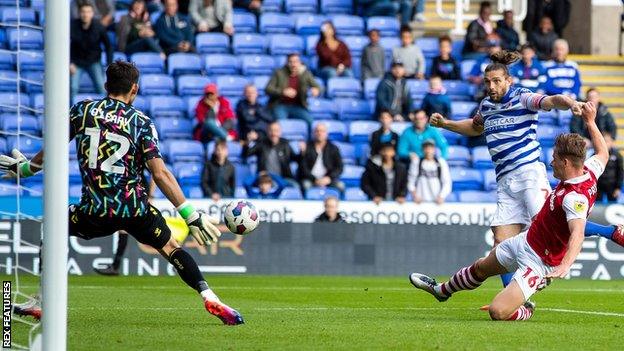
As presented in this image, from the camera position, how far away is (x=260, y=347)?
26.3 feet

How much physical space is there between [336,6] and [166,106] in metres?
4.54

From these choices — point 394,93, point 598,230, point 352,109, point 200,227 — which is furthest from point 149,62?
point 200,227

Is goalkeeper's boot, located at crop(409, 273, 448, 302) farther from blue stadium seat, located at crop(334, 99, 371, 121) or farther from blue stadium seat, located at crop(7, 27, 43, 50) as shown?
blue stadium seat, located at crop(7, 27, 43, 50)

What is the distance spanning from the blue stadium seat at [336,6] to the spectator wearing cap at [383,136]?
4436 millimetres

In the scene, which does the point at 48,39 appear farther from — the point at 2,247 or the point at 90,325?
the point at 2,247

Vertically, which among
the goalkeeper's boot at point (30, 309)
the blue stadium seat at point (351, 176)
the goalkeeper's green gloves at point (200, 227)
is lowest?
the blue stadium seat at point (351, 176)

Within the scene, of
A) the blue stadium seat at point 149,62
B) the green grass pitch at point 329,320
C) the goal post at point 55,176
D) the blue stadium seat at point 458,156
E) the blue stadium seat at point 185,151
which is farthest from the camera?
the blue stadium seat at point 149,62

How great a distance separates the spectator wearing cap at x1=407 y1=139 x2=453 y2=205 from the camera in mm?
20281

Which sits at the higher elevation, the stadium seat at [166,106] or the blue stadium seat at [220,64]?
the blue stadium seat at [220,64]

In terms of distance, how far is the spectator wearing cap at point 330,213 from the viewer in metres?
19.1

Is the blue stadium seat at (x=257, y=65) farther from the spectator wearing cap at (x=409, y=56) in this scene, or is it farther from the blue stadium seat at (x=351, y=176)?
the blue stadium seat at (x=351, y=176)

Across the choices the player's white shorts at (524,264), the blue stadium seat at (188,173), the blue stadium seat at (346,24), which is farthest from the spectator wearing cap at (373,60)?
the player's white shorts at (524,264)

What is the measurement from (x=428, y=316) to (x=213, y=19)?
13852 millimetres

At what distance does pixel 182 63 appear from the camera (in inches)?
905
